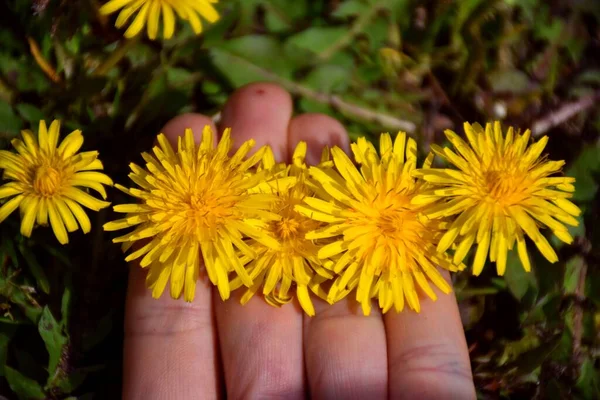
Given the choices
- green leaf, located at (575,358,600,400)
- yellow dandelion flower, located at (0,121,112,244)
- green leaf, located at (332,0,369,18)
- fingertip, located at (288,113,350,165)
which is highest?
green leaf, located at (332,0,369,18)

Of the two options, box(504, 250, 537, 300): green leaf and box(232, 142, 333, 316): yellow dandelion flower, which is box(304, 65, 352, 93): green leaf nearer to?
box(232, 142, 333, 316): yellow dandelion flower

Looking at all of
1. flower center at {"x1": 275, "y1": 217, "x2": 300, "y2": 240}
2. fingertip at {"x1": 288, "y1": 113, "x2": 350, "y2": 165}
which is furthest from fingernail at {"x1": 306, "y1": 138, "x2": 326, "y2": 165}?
flower center at {"x1": 275, "y1": 217, "x2": 300, "y2": 240}

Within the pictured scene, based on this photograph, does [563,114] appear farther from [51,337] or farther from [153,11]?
[51,337]

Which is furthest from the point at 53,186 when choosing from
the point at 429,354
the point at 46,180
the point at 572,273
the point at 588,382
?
the point at 588,382

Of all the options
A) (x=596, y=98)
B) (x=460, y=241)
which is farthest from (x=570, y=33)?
(x=460, y=241)

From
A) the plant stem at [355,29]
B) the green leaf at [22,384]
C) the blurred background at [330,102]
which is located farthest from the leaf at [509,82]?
the green leaf at [22,384]

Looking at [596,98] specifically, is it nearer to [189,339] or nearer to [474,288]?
[474,288]
